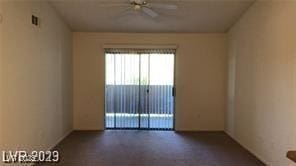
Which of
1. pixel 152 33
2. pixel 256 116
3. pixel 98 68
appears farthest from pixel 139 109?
pixel 256 116

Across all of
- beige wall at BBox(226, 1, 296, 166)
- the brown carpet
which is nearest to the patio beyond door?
the brown carpet

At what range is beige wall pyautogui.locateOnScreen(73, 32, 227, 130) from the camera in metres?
6.67

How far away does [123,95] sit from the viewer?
6773 millimetres

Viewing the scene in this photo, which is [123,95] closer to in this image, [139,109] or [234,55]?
[139,109]

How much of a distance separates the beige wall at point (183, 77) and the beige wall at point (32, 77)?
69cm

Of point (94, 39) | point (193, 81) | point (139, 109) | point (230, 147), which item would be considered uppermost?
point (94, 39)

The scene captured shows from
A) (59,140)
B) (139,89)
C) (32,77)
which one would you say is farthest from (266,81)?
(59,140)

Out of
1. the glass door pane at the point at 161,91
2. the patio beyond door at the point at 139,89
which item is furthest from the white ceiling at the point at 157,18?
the glass door pane at the point at 161,91

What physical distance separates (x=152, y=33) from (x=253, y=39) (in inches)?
98.4

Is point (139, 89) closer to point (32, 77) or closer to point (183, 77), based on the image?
point (183, 77)

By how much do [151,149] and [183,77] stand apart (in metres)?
2.30

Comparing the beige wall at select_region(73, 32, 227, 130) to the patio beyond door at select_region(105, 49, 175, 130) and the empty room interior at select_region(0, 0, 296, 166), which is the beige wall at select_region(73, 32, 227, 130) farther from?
the patio beyond door at select_region(105, 49, 175, 130)

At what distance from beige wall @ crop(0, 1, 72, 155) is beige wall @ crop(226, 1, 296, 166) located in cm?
357

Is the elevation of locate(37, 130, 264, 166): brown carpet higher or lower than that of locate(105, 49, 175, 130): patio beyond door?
lower
